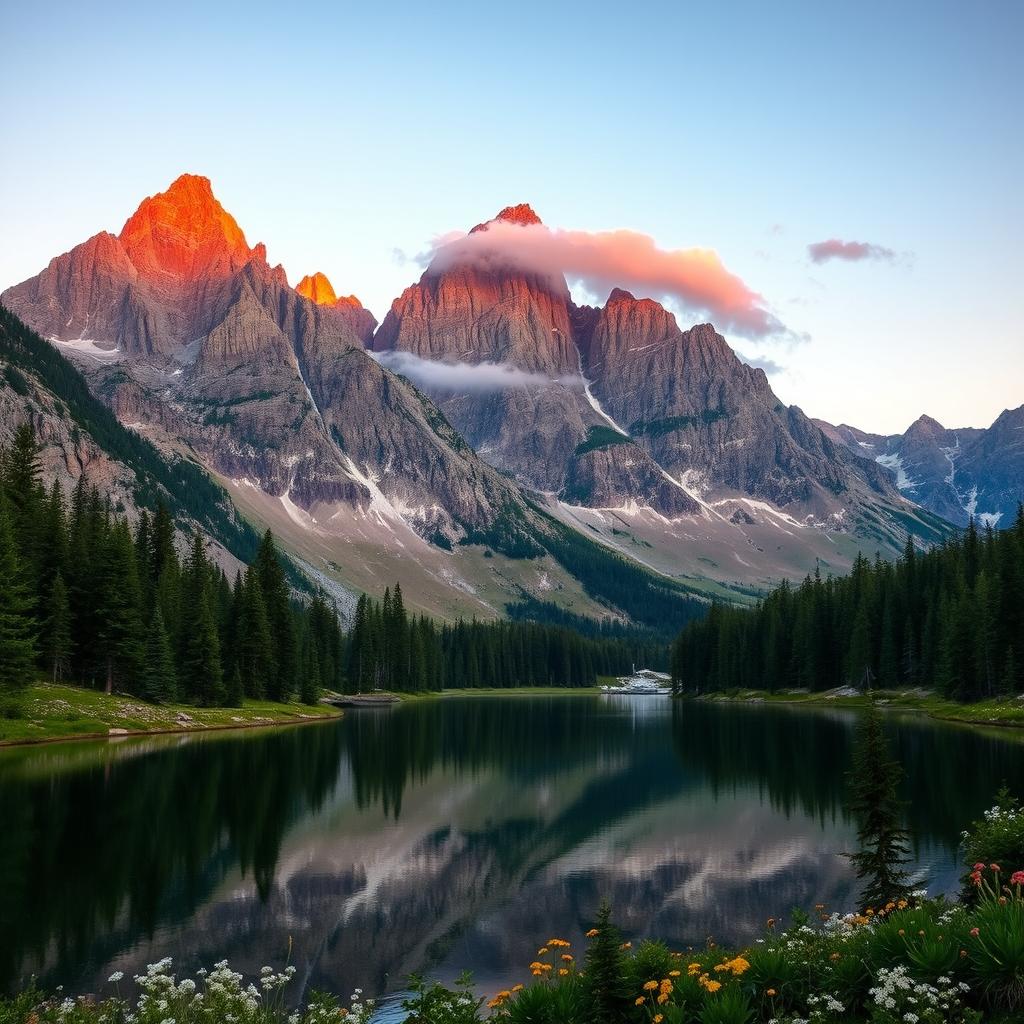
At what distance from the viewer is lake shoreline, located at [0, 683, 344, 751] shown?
72000mm

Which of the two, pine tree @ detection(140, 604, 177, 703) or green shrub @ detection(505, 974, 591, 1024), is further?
pine tree @ detection(140, 604, 177, 703)

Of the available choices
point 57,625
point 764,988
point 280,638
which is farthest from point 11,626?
point 764,988

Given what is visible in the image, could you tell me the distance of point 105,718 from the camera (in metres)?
81.6

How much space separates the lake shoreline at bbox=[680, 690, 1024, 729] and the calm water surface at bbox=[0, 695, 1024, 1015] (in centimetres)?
1021

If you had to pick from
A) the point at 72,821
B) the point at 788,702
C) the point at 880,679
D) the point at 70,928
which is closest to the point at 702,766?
the point at 72,821

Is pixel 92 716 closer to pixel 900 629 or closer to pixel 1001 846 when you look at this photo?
pixel 1001 846

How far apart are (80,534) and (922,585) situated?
11224 centimetres

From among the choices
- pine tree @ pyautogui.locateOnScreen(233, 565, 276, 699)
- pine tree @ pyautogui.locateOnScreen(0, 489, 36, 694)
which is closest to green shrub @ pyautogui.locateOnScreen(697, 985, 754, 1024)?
pine tree @ pyautogui.locateOnScreen(0, 489, 36, 694)

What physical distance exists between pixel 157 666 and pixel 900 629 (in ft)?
330

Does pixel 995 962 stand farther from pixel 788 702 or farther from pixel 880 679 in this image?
pixel 788 702

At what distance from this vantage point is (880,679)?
138375mm

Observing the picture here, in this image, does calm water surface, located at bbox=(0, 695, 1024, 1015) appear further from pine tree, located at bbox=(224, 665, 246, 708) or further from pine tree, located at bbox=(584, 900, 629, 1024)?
pine tree, located at bbox=(224, 665, 246, 708)

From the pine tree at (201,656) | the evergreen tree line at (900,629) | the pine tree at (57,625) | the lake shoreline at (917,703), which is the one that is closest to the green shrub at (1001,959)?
the lake shoreline at (917,703)

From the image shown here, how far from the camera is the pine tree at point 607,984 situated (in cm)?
1437
